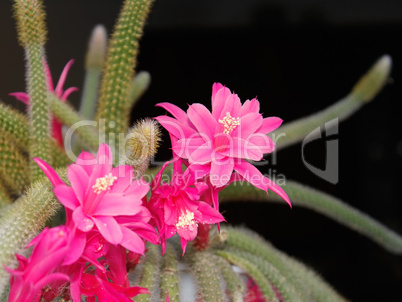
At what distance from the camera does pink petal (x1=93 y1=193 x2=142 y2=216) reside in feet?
1.21

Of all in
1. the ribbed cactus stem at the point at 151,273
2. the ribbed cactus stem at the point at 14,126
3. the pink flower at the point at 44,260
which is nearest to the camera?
the pink flower at the point at 44,260

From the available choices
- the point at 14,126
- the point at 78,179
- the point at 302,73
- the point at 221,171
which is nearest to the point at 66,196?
the point at 78,179

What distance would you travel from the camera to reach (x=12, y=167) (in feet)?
1.89

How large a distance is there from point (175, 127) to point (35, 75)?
21 centimetres

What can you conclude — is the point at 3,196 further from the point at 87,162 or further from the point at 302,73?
the point at 302,73

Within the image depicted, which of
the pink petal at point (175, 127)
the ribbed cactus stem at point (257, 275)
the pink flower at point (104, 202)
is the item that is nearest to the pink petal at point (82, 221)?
the pink flower at point (104, 202)

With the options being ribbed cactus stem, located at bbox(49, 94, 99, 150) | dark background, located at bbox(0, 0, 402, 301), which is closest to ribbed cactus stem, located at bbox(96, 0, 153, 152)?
ribbed cactus stem, located at bbox(49, 94, 99, 150)

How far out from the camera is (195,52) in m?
1.34

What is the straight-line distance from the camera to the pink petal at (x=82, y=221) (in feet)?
1.16

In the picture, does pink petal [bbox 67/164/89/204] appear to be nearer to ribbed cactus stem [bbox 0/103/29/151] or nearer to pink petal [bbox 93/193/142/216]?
pink petal [bbox 93/193/142/216]

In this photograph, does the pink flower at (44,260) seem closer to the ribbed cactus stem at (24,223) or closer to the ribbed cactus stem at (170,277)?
the ribbed cactus stem at (24,223)

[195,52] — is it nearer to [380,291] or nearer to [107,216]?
[380,291]

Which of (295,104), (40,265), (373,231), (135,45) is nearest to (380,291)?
(295,104)

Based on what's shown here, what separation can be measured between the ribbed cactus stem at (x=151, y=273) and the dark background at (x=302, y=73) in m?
0.81
